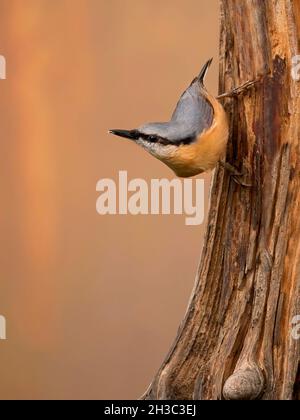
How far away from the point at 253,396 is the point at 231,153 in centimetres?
55

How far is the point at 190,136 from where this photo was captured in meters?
2.47

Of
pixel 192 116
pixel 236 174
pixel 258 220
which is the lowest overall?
pixel 258 220

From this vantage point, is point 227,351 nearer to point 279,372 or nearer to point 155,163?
point 279,372

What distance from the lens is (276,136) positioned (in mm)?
2553

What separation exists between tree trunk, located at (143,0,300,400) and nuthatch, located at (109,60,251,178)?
0.31 feet

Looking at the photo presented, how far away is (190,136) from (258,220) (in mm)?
279

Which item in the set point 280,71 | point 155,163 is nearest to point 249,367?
point 280,71

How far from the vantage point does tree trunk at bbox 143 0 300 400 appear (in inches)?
99.9

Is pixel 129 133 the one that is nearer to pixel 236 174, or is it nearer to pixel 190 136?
pixel 190 136
